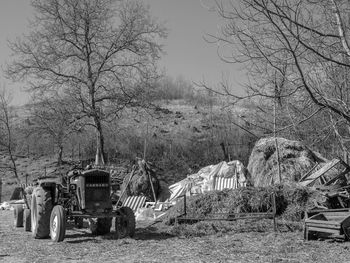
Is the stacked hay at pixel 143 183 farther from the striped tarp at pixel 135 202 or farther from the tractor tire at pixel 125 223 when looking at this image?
the tractor tire at pixel 125 223

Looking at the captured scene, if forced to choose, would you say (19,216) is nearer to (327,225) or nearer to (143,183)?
(143,183)

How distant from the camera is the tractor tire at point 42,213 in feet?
40.0

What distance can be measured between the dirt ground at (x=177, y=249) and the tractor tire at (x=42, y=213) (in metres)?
0.20

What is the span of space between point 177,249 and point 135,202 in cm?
909

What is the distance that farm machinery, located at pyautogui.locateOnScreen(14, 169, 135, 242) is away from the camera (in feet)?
39.3

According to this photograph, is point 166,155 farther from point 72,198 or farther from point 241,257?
point 241,257

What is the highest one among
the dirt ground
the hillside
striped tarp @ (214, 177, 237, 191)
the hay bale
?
the hillside

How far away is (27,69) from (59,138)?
10.7 ft

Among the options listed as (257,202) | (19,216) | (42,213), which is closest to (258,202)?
(257,202)

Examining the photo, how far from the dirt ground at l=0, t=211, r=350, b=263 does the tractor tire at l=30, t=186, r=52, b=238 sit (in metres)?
0.20

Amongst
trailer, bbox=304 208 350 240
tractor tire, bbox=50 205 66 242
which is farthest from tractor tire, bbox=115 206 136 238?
trailer, bbox=304 208 350 240

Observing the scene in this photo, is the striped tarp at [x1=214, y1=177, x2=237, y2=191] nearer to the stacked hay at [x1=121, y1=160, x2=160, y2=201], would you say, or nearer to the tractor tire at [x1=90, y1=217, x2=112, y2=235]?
the stacked hay at [x1=121, y1=160, x2=160, y2=201]

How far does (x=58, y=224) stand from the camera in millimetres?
11477

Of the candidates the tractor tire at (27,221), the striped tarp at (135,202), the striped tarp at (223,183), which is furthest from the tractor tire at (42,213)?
the striped tarp at (223,183)
